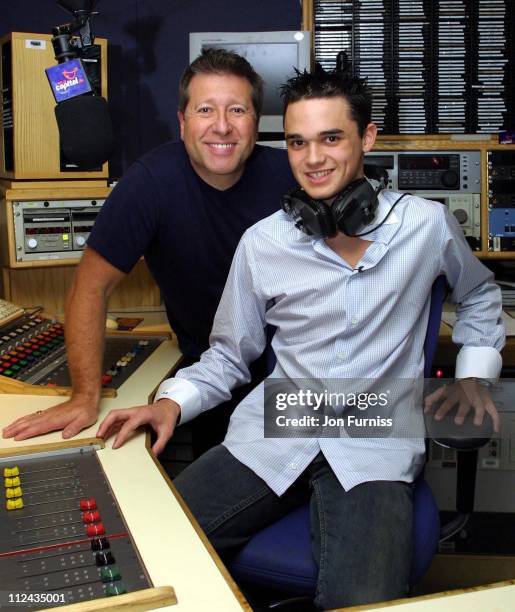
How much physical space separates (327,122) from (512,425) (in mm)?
1253

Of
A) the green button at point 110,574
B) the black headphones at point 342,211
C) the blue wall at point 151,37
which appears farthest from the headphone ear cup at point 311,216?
the blue wall at point 151,37

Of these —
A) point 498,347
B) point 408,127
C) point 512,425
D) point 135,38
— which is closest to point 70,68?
point 135,38

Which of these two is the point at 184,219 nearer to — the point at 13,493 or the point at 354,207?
the point at 354,207

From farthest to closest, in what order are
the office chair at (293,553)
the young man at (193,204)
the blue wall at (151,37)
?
the blue wall at (151,37), the young man at (193,204), the office chair at (293,553)

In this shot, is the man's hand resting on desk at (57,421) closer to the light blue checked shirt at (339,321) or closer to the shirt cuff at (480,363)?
the light blue checked shirt at (339,321)

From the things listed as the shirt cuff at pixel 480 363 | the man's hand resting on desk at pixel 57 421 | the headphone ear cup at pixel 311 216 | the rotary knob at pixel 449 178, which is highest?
the rotary knob at pixel 449 178

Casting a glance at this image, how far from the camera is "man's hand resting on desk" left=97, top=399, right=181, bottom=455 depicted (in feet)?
4.83

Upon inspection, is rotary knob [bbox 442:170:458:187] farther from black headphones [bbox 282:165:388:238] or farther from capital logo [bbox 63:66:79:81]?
capital logo [bbox 63:66:79:81]

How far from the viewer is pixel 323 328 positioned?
1.61m

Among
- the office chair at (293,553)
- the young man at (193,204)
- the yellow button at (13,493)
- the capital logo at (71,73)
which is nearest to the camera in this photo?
the yellow button at (13,493)

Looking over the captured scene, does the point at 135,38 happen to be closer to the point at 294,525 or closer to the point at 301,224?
the point at 301,224

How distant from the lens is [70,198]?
2.43m

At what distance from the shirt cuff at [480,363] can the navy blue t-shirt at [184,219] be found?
1.95 feet

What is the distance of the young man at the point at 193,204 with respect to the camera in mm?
1844
